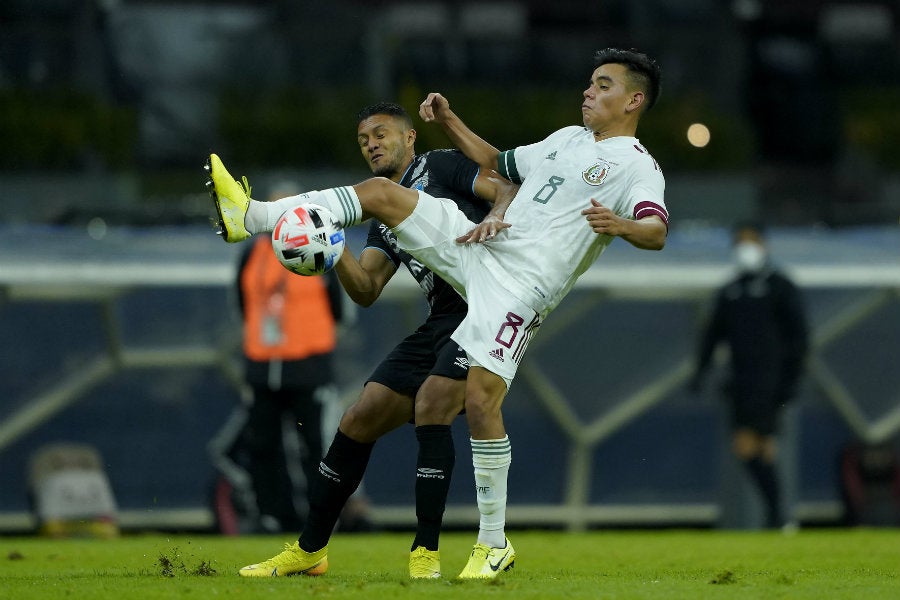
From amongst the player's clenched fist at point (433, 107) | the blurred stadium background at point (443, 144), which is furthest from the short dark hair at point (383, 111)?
the blurred stadium background at point (443, 144)

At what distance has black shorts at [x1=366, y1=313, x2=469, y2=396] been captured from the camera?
6.64 meters

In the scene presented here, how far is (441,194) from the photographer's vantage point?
6934mm

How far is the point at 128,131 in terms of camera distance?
15633 mm

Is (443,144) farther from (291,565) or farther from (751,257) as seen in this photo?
(291,565)

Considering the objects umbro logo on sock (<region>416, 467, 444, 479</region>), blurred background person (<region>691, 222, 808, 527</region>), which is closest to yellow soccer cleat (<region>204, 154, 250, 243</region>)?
umbro logo on sock (<region>416, 467, 444, 479</region>)

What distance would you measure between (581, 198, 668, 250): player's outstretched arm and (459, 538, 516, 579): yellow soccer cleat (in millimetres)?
1443

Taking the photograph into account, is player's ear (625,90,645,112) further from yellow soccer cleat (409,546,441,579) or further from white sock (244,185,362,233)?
yellow soccer cleat (409,546,441,579)

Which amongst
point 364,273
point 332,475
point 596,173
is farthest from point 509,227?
point 332,475

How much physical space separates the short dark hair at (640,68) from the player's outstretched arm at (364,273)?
1364mm

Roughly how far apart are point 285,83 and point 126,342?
19.6 feet

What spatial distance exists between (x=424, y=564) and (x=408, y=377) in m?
0.86

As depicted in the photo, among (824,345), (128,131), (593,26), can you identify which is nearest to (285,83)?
(128,131)

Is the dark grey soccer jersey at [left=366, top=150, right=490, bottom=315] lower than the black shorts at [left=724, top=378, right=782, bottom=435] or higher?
higher

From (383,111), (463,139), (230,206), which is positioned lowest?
(230,206)
